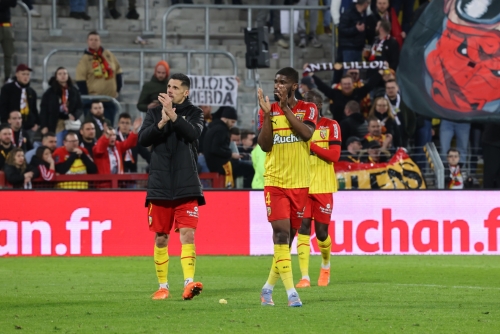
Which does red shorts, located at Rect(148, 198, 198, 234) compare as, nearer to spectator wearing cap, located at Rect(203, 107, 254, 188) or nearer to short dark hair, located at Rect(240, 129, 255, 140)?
spectator wearing cap, located at Rect(203, 107, 254, 188)

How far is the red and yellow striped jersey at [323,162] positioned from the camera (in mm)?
13258

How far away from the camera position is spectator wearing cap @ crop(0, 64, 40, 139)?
789 inches

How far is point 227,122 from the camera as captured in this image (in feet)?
66.0

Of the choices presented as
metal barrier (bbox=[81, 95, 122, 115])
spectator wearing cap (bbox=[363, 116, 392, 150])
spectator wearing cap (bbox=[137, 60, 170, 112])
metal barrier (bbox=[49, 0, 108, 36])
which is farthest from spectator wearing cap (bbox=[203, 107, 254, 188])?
metal barrier (bbox=[49, 0, 108, 36])

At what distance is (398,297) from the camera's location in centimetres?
1159

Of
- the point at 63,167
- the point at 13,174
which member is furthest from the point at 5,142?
the point at 63,167

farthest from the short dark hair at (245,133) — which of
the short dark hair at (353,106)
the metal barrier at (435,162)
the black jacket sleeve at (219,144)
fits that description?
the metal barrier at (435,162)

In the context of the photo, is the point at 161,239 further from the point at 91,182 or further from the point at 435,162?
the point at 435,162

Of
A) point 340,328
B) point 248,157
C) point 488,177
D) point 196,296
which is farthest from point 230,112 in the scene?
point 340,328

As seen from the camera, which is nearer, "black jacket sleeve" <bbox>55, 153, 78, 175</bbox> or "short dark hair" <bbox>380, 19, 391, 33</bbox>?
"black jacket sleeve" <bbox>55, 153, 78, 175</bbox>

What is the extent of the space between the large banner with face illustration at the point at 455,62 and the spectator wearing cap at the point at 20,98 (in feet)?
22.5

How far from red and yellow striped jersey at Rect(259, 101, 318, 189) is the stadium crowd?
26.2ft

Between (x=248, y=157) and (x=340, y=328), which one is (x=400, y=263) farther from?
(x=340, y=328)

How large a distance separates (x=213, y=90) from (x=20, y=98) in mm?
3433
